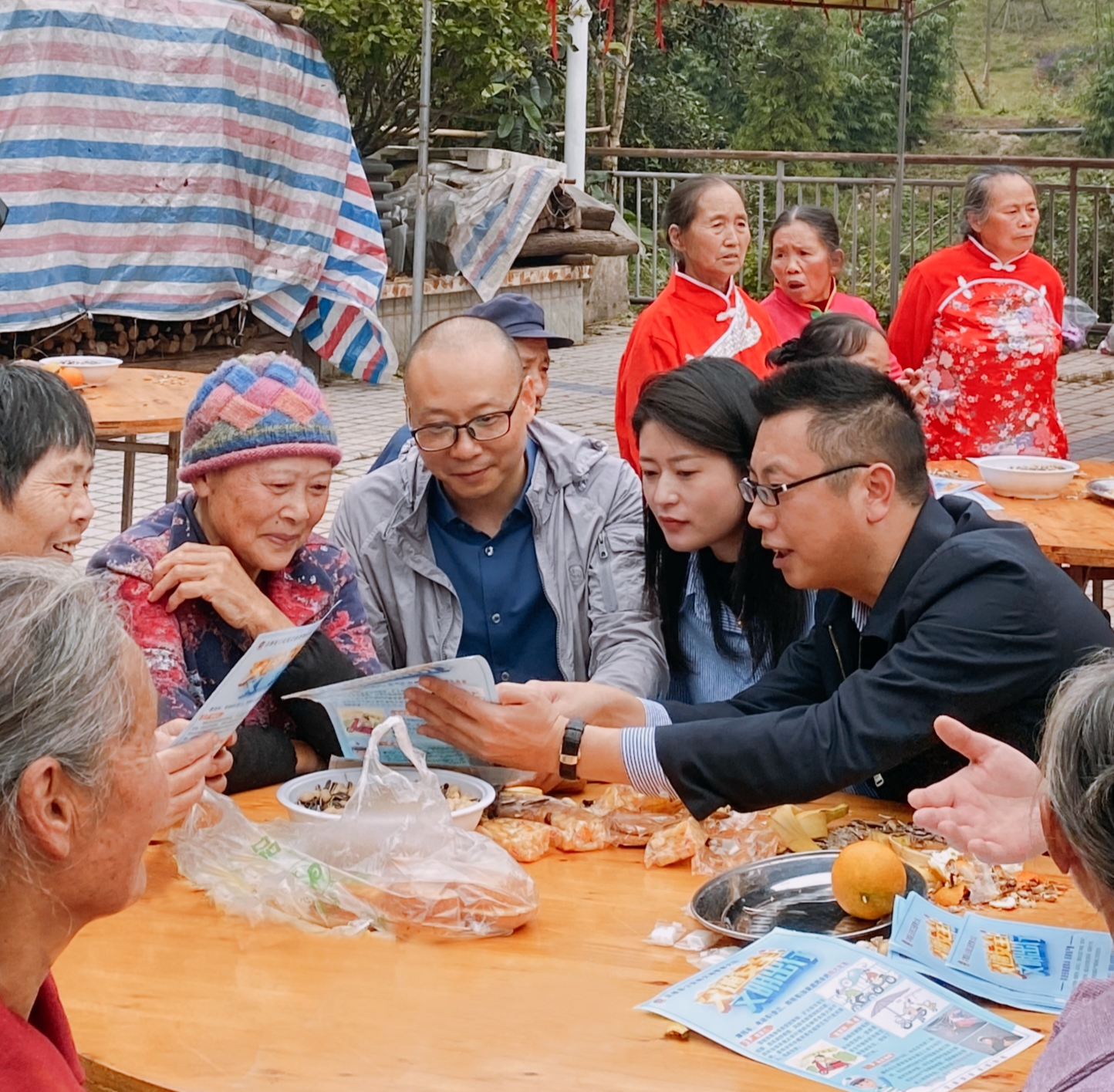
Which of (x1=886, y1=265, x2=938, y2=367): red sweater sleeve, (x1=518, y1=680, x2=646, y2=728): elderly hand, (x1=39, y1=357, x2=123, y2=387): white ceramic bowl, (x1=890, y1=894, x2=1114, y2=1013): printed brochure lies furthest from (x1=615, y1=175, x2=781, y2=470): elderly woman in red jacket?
(x1=890, y1=894, x2=1114, y2=1013): printed brochure

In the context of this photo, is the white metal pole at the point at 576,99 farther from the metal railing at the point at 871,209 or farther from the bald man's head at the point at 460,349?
the bald man's head at the point at 460,349

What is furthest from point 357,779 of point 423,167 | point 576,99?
point 576,99

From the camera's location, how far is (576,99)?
14547mm

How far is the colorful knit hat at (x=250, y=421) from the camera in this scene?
10.3ft

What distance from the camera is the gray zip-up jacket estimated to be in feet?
12.4

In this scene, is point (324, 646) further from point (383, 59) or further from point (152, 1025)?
point (383, 59)

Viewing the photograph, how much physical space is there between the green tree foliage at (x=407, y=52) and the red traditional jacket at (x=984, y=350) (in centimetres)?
554

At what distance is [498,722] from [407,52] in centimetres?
951

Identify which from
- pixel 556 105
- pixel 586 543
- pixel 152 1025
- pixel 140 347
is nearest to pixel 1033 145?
pixel 556 105

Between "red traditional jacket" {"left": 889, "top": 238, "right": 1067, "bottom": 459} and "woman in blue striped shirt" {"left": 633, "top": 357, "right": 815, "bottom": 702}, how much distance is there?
3.28m

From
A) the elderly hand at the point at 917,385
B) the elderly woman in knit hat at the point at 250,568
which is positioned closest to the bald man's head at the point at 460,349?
the elderly woman in knit hat at the point at 250,568

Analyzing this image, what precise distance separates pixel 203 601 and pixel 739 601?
4.07ft

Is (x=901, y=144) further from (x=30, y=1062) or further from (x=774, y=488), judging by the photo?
(x=30, y=1062)

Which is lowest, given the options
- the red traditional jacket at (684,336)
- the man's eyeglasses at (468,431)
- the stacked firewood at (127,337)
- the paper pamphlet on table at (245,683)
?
the paper pamphlet on table at (245,683)
